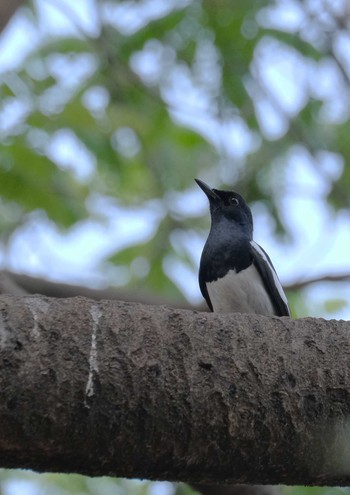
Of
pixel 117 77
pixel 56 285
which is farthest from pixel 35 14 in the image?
pixel 56 285

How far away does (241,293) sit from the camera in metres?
5.14

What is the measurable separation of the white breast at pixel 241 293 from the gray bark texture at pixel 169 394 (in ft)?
5.60

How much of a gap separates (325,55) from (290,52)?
727mm

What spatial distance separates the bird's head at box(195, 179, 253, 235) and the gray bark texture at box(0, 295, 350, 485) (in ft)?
7.89

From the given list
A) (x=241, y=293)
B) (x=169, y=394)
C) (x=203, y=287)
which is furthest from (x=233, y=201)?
(x=169, y=394)

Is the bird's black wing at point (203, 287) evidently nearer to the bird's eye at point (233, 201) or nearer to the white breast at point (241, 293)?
the white breast at point (241, 293)

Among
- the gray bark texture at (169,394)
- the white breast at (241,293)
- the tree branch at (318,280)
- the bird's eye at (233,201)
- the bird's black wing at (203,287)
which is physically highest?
the bird's eye at (233,201)

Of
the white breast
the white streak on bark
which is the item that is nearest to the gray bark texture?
the white streak on bark

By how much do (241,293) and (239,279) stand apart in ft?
0.24

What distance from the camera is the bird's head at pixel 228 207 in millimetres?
5793

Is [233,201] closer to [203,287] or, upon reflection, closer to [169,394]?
[203,287]

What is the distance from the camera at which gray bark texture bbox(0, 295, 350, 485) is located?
116 inches

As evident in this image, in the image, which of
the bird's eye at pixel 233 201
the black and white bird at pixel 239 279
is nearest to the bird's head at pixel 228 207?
the bird's eye at pixel 233 201

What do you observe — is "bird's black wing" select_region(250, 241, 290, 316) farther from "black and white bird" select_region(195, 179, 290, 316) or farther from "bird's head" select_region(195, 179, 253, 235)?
"bird's head" select_region(195, 179, 253, 235)
